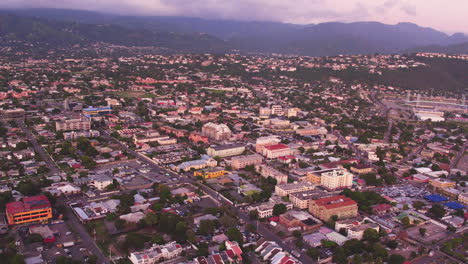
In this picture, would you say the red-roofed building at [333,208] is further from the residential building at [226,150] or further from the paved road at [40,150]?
the paved road at [40,150]

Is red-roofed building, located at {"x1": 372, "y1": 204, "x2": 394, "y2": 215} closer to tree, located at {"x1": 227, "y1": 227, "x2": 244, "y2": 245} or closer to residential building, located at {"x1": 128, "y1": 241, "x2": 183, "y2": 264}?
tree, located at {"x1": 227, "y1": 227, "x2": 244, "y2": 245}

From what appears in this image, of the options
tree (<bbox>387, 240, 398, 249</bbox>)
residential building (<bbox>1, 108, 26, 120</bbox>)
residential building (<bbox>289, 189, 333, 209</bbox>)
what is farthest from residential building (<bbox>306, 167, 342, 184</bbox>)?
residential building (<bbox>1, 108, 26, 120</bbox>)

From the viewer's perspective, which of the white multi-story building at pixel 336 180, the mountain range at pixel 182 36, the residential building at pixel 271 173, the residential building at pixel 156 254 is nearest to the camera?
the residential building at pixel 156 254

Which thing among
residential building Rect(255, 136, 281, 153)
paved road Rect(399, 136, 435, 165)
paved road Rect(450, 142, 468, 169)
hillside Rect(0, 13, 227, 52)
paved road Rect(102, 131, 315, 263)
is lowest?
paved road Rect(450, 142, 468, 169)

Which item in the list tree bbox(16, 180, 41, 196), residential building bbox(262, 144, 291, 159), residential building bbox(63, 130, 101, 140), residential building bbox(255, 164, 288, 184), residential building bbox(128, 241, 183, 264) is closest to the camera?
residential building bbox(128, 241, 183, 264)

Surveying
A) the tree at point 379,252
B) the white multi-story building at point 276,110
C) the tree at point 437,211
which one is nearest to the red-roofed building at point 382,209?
the tree at point 437,211

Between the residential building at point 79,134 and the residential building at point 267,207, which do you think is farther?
the residential building at point 79,134

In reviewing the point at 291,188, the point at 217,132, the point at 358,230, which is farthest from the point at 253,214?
the point at 217,132
